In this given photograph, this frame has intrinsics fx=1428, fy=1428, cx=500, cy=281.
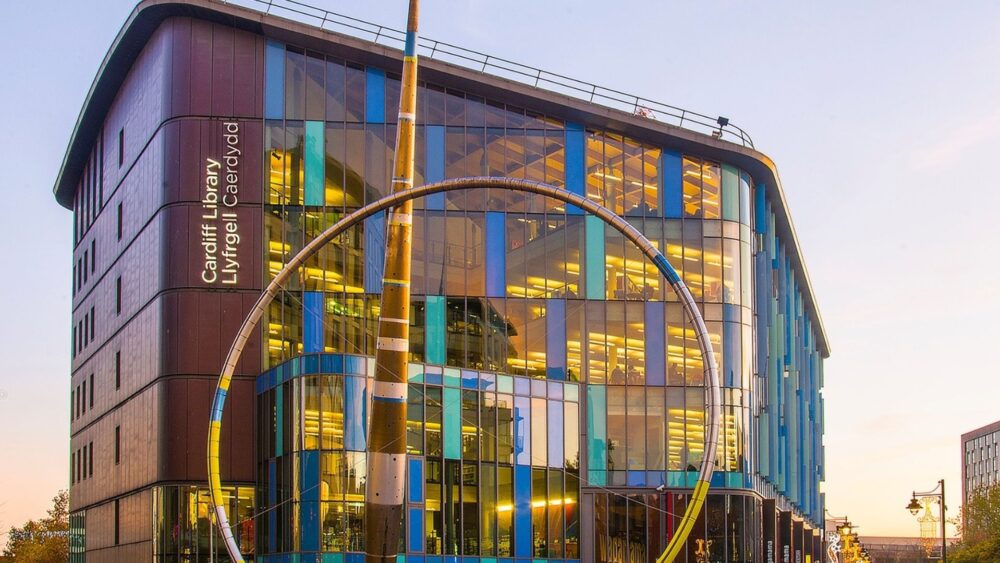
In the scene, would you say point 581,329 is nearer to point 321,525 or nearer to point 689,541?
point 689,541

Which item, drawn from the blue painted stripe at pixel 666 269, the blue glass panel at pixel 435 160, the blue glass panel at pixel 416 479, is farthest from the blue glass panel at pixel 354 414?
the blue painted stripe at pixel 666 269

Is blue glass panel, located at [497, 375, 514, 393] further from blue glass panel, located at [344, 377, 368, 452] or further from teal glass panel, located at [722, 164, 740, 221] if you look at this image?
teal glass panel, located at [722, 164, 740, 221]

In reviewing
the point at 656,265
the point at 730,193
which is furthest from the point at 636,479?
the point at 656,265

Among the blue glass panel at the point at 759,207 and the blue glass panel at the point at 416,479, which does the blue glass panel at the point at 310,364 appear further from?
the blue glass panel at the point at 759,207

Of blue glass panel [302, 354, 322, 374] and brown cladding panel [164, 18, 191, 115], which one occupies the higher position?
brown cladding panel [164, 18, 191, 115]

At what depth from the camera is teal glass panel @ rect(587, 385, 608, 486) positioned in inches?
2448

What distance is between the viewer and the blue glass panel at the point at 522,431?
5916 centimetres

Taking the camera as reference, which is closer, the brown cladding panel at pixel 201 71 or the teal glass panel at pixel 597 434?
the brown cladding panel at pixel 201 71

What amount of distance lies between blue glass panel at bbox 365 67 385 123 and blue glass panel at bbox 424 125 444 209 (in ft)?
7.28

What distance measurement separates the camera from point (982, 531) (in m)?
132

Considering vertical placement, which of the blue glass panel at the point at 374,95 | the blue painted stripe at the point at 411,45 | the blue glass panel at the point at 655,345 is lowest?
the blue glass panel at the point at 655,345

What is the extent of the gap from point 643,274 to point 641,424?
6.62 m

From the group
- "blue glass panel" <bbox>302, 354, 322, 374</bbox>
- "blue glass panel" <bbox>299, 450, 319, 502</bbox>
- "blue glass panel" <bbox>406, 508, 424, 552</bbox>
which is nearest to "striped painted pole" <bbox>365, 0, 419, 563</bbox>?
"blue glass panel" <bbox>299, 450, 319, 502</bbox>

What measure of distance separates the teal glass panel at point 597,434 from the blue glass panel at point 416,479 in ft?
31.1
